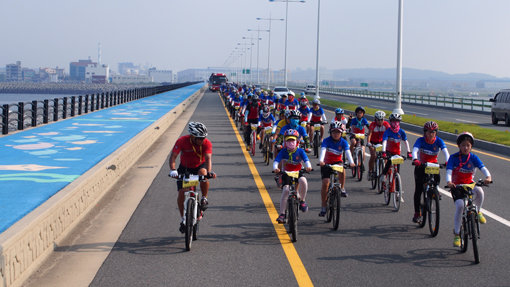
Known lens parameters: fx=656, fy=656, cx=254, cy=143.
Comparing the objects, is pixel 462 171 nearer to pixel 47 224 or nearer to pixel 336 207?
pixel 336 207

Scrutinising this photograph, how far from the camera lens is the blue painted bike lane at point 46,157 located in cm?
1047

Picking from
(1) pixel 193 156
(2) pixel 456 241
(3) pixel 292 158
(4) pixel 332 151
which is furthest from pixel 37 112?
(2) pixel 456 241

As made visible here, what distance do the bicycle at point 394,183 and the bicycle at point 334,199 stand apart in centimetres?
130

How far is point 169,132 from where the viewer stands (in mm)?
28062

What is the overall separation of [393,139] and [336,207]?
9.39 ft

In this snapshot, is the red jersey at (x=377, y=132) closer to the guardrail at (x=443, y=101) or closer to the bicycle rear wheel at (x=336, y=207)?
the bicycle rear wheel at (x=336, y=207)

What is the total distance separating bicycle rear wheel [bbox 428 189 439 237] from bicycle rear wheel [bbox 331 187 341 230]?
1221 mm

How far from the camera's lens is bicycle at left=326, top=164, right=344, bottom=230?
9078 millimetres

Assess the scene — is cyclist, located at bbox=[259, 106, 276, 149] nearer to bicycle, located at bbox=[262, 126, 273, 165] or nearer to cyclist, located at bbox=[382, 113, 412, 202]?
bicycle, located at bbox=[262, 126, 273, 165]

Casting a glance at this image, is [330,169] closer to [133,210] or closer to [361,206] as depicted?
[361,206]

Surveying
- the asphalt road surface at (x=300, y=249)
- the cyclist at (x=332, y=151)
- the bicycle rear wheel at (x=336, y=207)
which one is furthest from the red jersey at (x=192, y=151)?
the cyclist at (x=332, y=151)

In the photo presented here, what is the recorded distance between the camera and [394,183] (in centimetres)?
1091

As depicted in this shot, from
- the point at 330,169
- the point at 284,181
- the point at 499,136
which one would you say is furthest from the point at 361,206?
the point at 499,136

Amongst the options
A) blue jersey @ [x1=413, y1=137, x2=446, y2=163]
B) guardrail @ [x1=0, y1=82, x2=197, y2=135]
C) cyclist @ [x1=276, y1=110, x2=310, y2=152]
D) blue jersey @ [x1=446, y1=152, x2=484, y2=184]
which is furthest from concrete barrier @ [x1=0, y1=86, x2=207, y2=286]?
guardrail @ [x1=0, y1=82, x2=197, y2=135]
